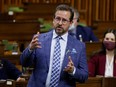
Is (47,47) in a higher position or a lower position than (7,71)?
higher

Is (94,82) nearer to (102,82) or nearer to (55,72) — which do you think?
(102,82)

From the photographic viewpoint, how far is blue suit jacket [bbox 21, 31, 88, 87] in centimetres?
242

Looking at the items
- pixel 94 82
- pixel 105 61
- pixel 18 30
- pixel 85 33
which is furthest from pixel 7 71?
pixel 18 30

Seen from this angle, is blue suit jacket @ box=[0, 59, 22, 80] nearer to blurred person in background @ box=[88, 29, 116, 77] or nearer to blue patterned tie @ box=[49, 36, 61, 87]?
blurred person in background @ box=[88, 29, 116, 77]

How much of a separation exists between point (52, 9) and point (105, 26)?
111cm

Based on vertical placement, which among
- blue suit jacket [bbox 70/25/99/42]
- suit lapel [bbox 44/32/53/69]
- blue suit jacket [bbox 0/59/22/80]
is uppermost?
suit lapel [bbox 44/32/53/69]

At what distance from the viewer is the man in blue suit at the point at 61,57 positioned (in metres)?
2.39

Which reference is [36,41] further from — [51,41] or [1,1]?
[1,1]

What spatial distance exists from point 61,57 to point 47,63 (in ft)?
0.33

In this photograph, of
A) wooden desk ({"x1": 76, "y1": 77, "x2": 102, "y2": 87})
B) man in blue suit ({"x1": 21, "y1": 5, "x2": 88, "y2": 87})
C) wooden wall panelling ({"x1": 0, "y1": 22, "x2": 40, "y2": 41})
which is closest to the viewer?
man in blue suit ({"x1": 21, "y1": 5, "x2": 88, "y2": 87})

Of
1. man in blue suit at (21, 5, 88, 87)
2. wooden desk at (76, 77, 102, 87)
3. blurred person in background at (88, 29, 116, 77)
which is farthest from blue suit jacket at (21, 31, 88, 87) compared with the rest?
blurred person in background at (88, 29, 116, 77)

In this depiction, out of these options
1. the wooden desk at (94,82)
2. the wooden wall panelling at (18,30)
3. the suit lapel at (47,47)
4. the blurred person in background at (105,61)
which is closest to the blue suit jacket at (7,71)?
the blurred person in background at (105,61)

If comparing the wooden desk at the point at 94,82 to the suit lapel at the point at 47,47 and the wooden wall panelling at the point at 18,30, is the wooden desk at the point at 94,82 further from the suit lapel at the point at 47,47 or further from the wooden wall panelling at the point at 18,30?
the wooden wall panelling at the point at 18,30

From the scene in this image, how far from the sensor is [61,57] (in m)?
2.46
